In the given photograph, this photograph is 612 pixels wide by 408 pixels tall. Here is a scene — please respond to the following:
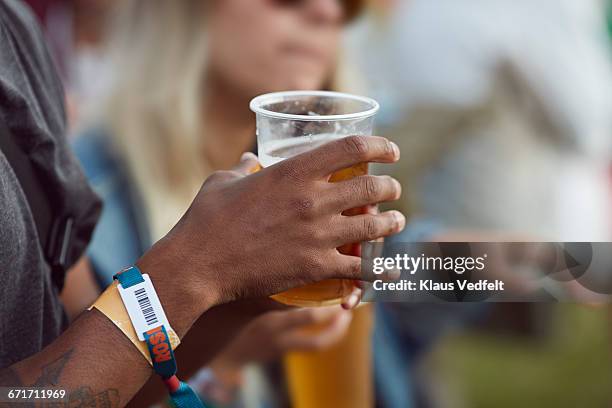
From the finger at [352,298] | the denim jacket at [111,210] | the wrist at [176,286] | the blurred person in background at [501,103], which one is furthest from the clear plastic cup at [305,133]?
the blurred person in background at [501,103]

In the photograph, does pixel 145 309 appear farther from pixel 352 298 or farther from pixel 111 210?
pixel 111 210

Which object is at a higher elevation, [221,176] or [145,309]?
[221,176]

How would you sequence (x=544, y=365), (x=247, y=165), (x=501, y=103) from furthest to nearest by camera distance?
(x=544, y=365) → (x=501, y=103) → (x=247, y=165)

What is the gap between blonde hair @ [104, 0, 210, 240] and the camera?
166 centimetres

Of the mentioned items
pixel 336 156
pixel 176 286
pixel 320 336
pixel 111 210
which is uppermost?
pixel 336 156

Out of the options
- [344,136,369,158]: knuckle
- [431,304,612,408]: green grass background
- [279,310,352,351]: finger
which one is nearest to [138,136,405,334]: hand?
[344,136,369,158]: knuckle

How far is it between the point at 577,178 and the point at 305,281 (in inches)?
95.6

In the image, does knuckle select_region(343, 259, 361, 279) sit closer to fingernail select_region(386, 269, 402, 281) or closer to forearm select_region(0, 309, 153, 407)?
fingernail select_region(386, 269, 402, 281)

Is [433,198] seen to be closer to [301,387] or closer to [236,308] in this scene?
[301,387]

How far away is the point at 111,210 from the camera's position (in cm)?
162

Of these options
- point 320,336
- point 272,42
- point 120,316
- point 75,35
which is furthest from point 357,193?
point 75,35

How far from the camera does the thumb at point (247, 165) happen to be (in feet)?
2.70

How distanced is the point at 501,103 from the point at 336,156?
2.25 metres

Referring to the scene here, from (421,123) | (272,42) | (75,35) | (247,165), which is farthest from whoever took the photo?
(75,35)
